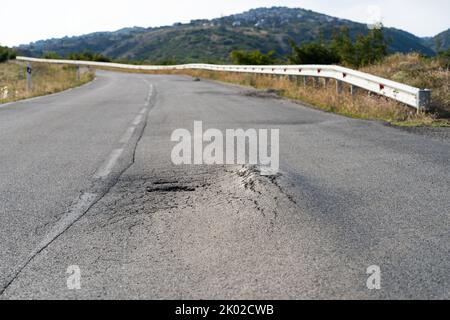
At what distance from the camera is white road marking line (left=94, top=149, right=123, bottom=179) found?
546 cm

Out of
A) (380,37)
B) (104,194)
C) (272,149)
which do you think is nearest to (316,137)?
(272,149)

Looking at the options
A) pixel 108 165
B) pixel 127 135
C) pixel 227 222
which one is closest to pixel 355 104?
pixel 127 135

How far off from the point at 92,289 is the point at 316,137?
18.4ft

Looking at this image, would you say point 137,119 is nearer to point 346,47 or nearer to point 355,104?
point 355,104

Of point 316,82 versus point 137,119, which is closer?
point 137,119

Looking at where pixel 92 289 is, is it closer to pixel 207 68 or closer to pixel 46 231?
pixel 46 231

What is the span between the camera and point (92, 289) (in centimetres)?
271

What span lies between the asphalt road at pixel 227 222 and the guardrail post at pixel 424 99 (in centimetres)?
246

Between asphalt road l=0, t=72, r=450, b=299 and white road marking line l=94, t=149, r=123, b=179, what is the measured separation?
1cm

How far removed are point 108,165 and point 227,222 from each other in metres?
2.68

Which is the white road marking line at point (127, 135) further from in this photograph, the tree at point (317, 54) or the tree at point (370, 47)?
the tree at point (317, 54)

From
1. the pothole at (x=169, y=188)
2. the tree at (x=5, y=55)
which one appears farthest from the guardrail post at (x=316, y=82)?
the tree at (x=5, y=55)

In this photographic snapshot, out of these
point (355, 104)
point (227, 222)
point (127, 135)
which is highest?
point (355, 104)

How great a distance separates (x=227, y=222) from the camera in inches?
148
